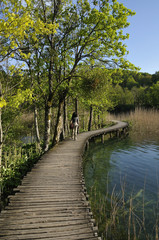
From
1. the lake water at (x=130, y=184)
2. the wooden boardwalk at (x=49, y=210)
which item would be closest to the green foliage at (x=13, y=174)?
the wooden boardwalk at (x=49, y=210)

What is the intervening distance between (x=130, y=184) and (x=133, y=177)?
3.38ft

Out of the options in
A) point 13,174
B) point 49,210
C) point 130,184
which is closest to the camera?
point 49,210

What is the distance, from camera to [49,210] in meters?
4.64

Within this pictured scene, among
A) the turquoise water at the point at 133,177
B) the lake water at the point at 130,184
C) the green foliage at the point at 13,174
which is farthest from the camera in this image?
the green foliage at the point at 13,174

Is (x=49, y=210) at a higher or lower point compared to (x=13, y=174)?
higher

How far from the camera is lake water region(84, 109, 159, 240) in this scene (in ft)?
18.2

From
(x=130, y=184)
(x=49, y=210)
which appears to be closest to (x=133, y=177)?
(x=130, y=184)

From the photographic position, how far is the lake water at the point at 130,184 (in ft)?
18.2

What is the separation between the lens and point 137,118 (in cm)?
2827

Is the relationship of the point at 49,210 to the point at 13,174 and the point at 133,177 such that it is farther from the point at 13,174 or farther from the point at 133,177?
the point at 133,177

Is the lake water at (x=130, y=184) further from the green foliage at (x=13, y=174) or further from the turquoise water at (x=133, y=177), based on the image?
the green foliage at (x=13, y=174)

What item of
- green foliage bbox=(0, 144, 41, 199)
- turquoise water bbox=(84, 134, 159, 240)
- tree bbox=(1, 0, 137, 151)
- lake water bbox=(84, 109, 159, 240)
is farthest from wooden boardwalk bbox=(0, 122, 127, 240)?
tree bbox=(1, 0, 137, 151)

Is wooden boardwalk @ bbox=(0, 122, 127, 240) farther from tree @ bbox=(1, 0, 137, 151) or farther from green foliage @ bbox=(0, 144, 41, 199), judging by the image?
tree @ bbox=(1, 0, 137, 151)

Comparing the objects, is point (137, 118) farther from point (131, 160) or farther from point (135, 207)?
point (135, 207)
